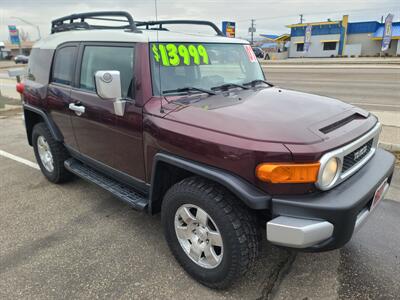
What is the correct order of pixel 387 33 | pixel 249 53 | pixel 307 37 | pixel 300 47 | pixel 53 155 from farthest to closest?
pixel 300 47 < pixel 307 37 < pixel 387 33 < pixel 53 155 < pixel 249 53

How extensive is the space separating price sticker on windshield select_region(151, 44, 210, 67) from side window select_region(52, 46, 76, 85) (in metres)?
1.27

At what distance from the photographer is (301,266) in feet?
9.36

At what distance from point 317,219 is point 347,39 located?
2490 inches

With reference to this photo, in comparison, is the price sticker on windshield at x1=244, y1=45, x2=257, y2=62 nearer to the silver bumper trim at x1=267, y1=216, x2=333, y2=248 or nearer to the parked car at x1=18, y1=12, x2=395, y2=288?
the parked car at x1=18, y1=12, x2=395, y2=288

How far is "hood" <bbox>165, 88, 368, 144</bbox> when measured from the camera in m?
2.22

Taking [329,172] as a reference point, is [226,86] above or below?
above

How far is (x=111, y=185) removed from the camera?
3488mm

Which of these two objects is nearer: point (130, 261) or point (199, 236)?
point (199, 236)

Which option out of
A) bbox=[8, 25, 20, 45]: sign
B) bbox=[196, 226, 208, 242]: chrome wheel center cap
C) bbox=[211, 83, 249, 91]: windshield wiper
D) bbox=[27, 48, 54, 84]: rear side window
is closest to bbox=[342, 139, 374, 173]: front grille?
bbox=[196, 226, 208, 242]: chrome wheel center cap

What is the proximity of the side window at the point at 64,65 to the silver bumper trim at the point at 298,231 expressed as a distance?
110 inches

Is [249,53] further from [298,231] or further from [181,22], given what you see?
[298,231]

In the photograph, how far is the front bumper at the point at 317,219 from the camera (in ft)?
6.75

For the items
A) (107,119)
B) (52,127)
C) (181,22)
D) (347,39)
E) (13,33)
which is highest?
(13,33)

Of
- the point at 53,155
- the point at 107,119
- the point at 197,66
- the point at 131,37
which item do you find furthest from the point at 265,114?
the point at 53,155
